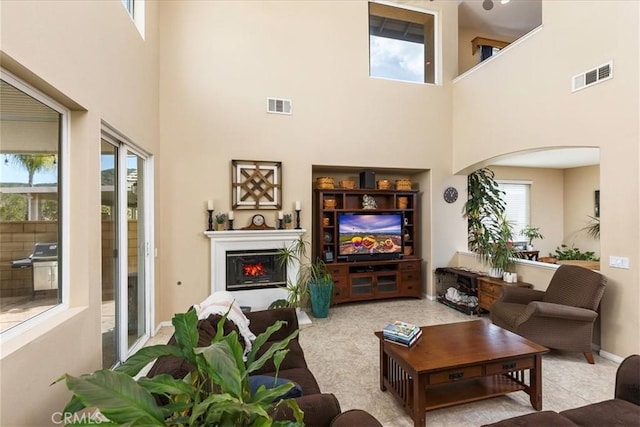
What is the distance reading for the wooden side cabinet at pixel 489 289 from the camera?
416cm

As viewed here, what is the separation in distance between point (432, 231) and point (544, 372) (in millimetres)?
2801

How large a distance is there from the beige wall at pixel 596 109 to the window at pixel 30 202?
493 centimetres

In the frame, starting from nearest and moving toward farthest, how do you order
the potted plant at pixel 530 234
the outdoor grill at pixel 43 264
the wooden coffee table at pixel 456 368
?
the outdoor grill at pixel 43 264 → the wooden coffee table at pixel 456 368 → the potted plant at pixel 530 234

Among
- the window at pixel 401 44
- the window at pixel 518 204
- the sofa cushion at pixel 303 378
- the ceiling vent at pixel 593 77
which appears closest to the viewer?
the sofa cushion at pixel 303 378

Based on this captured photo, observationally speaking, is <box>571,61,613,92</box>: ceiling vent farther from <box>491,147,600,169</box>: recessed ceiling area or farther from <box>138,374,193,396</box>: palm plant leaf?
<box>138,374,193,396</box>: palm plant leaf

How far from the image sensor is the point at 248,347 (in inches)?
88.2

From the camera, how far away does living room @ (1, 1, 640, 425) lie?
1.90 meters

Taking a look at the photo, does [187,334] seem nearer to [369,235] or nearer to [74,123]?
[74,123]

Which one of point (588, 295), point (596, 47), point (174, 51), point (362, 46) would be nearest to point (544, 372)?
point (588, 295)

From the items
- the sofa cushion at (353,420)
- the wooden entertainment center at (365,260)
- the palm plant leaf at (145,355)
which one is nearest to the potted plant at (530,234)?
the wooden entertainment center at (365,260)

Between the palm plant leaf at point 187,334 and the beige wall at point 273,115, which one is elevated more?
the beige wall at point 273,115

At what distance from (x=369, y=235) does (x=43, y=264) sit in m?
4.29

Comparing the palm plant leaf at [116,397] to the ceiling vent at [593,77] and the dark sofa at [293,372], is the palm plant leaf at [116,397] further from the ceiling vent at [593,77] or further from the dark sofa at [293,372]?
the ceiling vent at [593,77]

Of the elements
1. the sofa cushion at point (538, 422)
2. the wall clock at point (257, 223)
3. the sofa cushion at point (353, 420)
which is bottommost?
the sofa cushion at point (538, 422)
